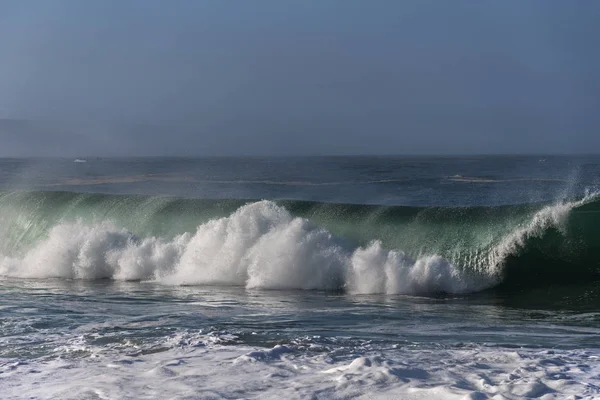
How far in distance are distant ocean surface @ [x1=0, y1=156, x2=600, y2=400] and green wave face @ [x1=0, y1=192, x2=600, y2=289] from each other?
0.04 m

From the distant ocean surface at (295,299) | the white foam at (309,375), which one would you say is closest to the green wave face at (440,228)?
the distant ocean surface at (295,299)

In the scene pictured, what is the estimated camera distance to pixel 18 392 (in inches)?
252

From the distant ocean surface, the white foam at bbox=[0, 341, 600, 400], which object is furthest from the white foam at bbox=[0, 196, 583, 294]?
the white foam at bbox=[0, 341, 600, 400]

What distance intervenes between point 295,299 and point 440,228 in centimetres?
483

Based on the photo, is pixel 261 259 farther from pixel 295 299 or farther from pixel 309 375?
pixel 309 375

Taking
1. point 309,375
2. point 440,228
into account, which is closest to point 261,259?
point 440,228

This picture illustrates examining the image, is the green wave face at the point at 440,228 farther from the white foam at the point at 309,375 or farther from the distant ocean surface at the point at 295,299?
the white foam at the point at 309,375

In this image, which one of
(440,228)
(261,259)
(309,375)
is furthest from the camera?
(440,228)

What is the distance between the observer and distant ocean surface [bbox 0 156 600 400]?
22.0ft

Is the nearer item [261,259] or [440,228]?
[261,259]

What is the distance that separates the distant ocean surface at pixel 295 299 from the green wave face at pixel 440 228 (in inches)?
1.8

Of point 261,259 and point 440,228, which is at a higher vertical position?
point 440,228

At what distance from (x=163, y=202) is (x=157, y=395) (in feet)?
46.2

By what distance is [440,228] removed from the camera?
1608 centimetres
